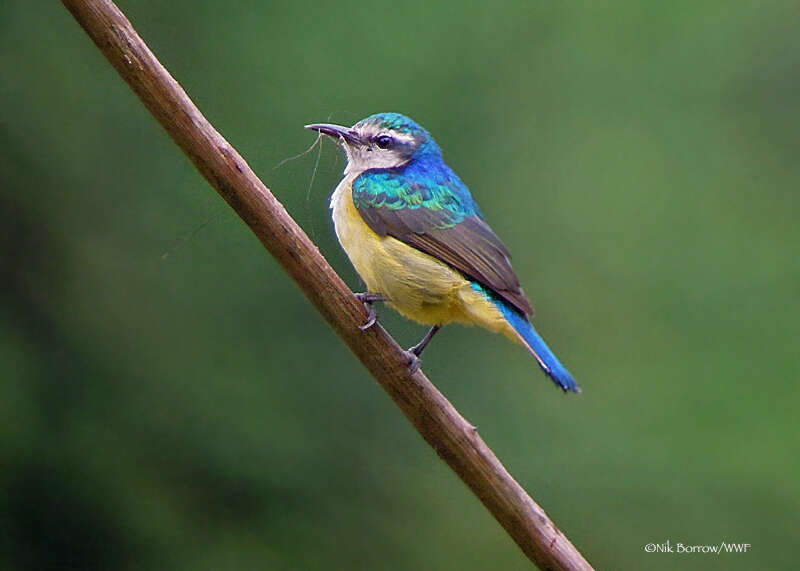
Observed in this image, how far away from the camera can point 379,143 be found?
335cm

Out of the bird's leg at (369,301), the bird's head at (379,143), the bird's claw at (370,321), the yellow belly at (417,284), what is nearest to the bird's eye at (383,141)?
the bird's head at (379,143)

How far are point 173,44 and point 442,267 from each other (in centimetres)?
220

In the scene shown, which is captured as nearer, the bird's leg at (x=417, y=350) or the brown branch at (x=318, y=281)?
the brown branch at (x=318, y=281)

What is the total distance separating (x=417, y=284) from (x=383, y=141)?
0.70m

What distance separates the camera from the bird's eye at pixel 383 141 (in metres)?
3.34

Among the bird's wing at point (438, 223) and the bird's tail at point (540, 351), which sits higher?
the bird's wing at point (438, 223)

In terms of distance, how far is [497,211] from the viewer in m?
5.20

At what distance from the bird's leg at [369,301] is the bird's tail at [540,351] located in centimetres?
35

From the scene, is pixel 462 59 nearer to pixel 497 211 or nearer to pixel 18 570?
pixel 497 211

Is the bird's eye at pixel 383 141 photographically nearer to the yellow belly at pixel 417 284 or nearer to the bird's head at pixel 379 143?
the bird's head at pixel 379 143

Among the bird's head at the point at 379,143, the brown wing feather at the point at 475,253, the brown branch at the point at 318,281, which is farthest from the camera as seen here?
the bird's head at the point at 379,143

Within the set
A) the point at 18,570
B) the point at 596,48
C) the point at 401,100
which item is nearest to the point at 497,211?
the point at 401,100

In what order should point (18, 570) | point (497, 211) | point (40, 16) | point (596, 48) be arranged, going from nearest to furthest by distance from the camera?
point (18, 570) < point (40, 16) < point (497, 211) < point (596, 48)

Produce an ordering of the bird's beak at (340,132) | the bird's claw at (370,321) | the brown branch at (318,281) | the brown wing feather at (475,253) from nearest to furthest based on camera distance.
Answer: the brown branch at (318,281) → the bird's claw at (370,321) → the brown wing feather at (475,253) → the bird's beak at (340,132)
